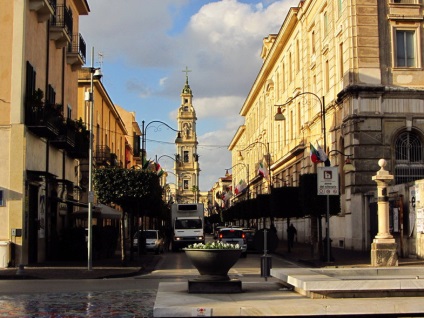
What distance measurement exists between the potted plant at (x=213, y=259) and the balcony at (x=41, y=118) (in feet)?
44.5

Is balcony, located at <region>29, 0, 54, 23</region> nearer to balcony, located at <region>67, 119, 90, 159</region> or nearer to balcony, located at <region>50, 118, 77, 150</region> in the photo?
balcony, located at <region>50, 118, 77, 150</region>

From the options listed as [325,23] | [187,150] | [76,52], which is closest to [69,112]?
[76,52]

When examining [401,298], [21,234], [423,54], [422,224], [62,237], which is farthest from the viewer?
[423,54]

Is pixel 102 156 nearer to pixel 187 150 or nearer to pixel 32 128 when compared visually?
pixel 32 128

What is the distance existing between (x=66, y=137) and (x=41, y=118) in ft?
15.3

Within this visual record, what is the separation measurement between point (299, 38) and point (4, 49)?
36692mm

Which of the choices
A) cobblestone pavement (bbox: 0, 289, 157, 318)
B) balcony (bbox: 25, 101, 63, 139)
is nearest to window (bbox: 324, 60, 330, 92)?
balcony (bbox: 25, 101, 63, 139)

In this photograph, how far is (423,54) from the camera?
4234 centimetres

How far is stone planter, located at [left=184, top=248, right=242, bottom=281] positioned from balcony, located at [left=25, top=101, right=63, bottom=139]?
13.6m

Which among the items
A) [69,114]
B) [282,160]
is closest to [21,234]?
[69,114]

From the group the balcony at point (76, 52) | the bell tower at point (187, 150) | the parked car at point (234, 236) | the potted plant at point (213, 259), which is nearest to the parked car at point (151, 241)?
the parked car at point (234, 236)

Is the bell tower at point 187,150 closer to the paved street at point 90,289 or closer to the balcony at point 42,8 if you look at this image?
the balcony at point 42,8

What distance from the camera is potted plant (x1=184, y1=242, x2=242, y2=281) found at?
16.2m

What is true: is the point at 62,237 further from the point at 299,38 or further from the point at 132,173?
the point at 299,38
